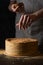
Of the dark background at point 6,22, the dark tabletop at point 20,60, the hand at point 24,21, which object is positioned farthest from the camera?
the dark background at point 6,22

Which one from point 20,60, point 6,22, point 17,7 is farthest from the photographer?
point 6,22

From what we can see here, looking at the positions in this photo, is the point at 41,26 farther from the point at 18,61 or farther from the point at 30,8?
the point at 18,61

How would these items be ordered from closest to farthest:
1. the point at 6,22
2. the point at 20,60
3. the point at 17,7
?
1. the point at 20,60
2. the point at 17,7
3. the point at 6,22

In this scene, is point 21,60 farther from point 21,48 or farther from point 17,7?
point 17,7

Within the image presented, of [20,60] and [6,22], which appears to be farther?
[6,22]

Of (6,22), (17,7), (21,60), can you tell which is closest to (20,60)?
(21,60)

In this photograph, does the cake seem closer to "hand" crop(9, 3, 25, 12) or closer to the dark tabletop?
the dark tabletop

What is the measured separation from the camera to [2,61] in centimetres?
97

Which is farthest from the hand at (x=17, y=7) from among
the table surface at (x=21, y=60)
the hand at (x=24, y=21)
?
the table surface at (x=21, y=60)

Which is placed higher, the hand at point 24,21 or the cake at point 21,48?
the hand at point 24,21

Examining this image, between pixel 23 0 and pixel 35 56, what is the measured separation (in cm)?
33

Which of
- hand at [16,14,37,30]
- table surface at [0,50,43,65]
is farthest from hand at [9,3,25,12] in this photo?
table surface at [0,50,43,65]

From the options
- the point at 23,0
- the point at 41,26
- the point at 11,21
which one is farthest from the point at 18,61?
the point at 11,21

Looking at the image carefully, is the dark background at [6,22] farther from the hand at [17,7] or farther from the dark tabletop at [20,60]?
the dark tabletop at [20,60]
